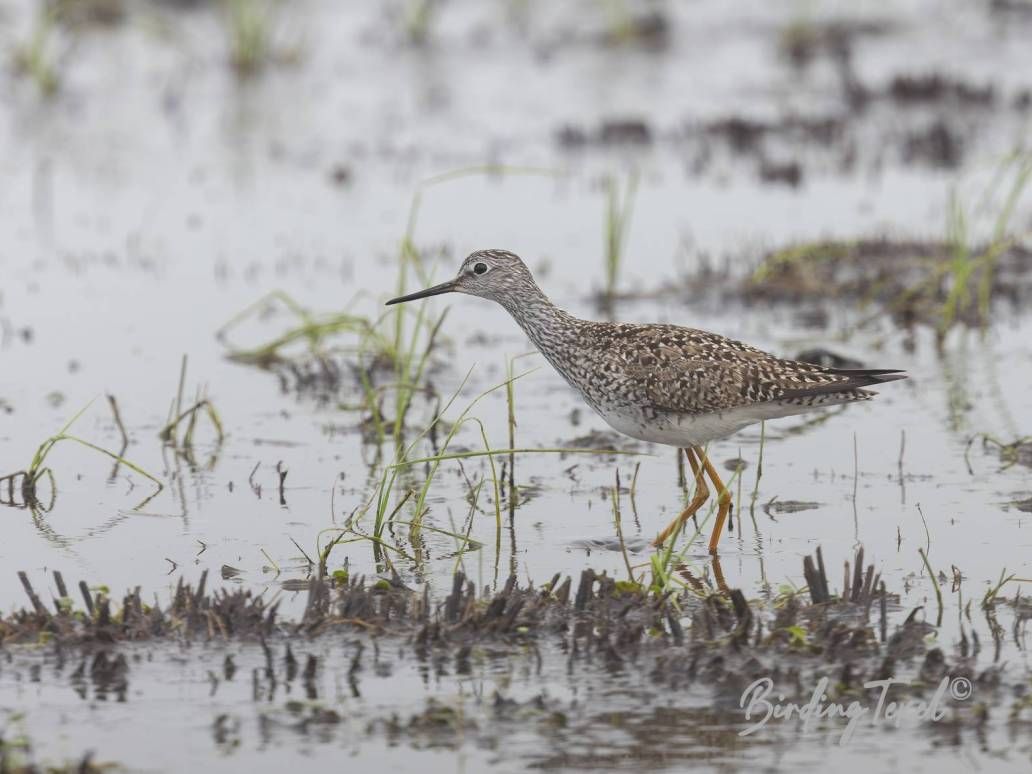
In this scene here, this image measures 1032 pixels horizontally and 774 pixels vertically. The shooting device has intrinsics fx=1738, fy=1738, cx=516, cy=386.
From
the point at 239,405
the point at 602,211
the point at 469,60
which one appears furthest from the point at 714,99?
the point at 239,405

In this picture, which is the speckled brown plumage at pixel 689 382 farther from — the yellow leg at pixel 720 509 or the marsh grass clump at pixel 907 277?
the marsh grass clump at pixel 907 277

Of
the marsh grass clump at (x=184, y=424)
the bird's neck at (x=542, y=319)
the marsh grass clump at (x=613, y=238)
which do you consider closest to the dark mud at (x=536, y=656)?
the bird's neck at (x=542, y=319)

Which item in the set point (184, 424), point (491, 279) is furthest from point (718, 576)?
point (184, 424)

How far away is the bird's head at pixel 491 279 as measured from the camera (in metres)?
8.73

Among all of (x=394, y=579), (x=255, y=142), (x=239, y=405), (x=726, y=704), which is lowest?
(x=726, y=704)

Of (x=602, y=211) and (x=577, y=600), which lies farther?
(x=602, y=211)

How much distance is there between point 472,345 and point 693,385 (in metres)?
4.22

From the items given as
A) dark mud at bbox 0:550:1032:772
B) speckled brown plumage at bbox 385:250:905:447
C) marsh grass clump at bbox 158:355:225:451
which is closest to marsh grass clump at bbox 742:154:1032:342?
speckled brown plumage at bbox 385:250:905:447

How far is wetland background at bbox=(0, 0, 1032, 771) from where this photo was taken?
19.4ft

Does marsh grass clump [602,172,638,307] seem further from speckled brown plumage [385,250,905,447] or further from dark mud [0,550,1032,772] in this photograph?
dark mud [0,550,1032,772]

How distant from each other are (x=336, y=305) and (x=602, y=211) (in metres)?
3.76

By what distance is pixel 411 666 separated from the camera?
6160 mm

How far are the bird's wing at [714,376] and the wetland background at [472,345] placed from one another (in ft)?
1.37

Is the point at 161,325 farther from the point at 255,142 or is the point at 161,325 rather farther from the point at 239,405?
the point at 255,142
